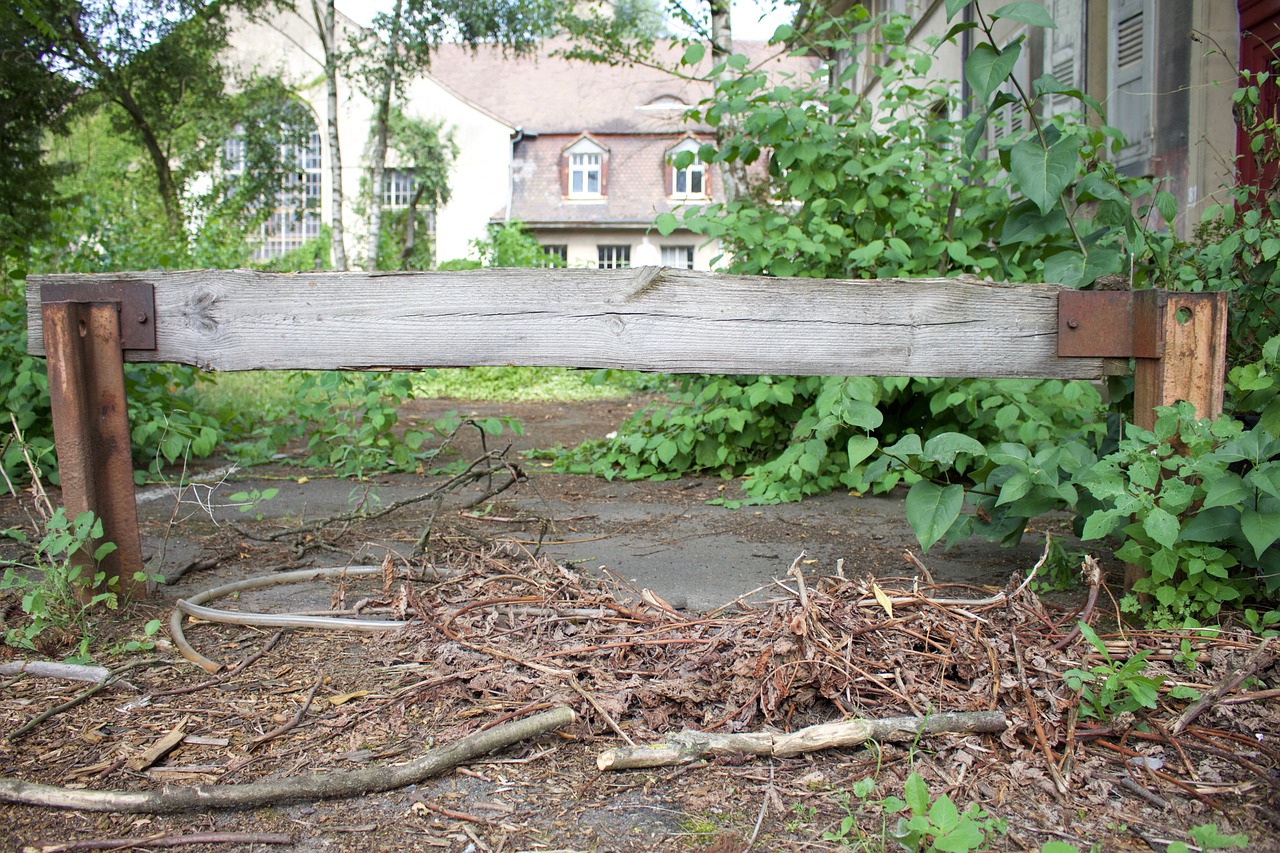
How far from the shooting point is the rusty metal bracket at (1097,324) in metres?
2.55

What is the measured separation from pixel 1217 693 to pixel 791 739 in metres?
0.92

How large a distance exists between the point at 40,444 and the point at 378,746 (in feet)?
13.1

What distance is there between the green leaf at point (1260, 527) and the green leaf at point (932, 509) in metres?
0.63

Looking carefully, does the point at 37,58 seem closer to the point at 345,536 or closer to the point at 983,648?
the point at 345,536

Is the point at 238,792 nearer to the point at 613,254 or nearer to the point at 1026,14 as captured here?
the point at 1026,14

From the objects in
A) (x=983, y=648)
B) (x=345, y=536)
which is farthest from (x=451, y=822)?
(x=345, y=536)

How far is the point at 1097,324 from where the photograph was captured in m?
2.57

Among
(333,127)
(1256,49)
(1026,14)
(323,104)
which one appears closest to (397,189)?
(323,104)

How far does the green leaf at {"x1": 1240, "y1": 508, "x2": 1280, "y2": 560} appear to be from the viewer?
2094 mm

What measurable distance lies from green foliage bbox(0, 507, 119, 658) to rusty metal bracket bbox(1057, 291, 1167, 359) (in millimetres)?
2711

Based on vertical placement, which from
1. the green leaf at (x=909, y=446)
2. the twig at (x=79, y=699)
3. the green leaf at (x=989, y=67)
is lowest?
the twig at (x=79, y=699)

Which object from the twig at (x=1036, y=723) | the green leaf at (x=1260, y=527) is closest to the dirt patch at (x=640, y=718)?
the twig at (x=1036, y=723)

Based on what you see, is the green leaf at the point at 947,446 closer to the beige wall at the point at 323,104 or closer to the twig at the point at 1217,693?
the twig at the point at 1217,693

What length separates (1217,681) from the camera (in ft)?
6.95
